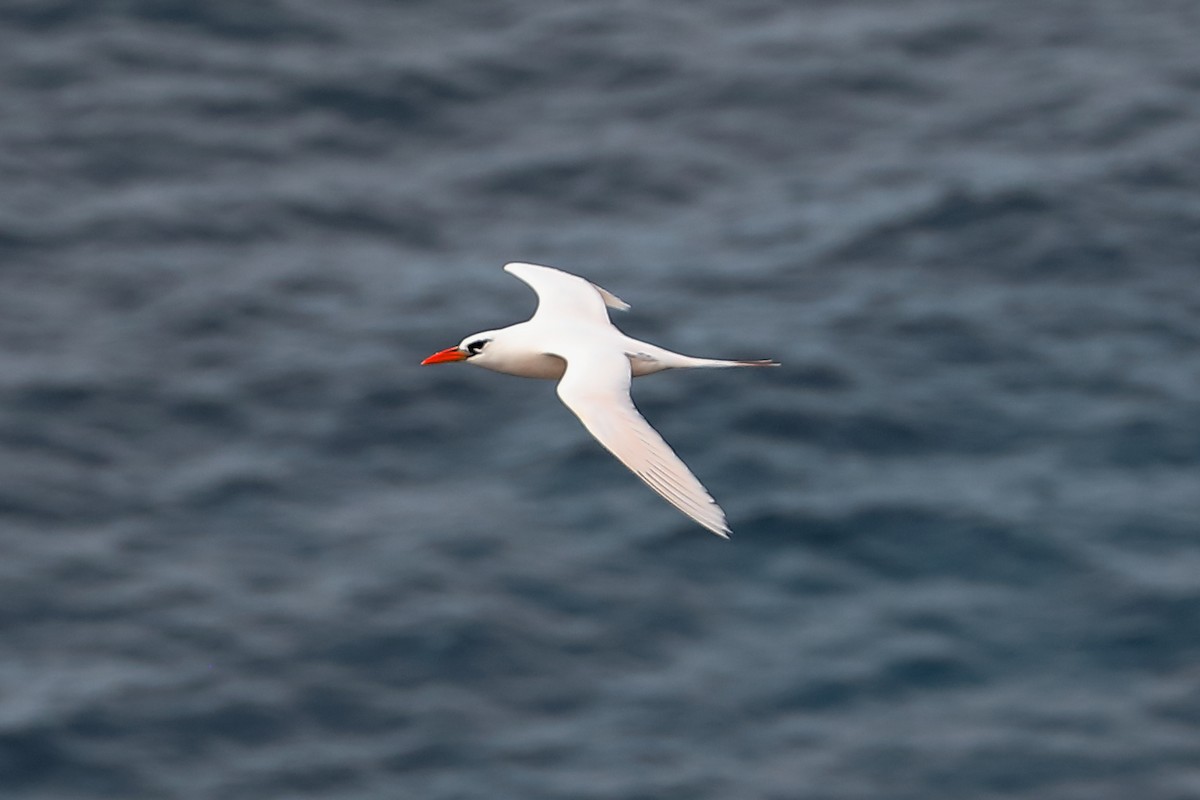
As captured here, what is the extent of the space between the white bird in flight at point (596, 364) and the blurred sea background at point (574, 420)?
8010 mm

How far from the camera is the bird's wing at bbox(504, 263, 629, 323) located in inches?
711

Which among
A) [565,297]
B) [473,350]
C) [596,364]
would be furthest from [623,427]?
[565,297]

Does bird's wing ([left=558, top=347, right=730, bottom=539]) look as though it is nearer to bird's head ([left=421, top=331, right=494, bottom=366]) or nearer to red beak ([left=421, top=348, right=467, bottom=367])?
bird's head ([left=421, top=331, right=494, bottom=366])

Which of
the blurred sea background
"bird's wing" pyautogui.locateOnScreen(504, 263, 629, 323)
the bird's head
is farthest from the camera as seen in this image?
the blurred sea background

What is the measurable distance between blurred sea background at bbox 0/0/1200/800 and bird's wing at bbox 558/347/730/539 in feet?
31.9

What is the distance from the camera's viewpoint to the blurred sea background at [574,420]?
83.3 ft

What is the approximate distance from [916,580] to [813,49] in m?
10.0

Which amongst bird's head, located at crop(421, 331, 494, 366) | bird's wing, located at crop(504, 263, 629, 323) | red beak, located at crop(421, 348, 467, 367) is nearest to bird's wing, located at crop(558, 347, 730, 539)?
bird's head, located at crop(421, 331, 494, 366)

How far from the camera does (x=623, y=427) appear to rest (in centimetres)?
1530

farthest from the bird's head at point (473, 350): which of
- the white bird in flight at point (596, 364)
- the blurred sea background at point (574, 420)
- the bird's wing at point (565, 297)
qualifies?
the blurred sea background at point (574, 420)

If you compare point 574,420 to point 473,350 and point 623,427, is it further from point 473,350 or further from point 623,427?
point 623,427

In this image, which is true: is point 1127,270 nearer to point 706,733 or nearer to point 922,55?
point 922,55

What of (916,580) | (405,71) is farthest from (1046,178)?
(405,71)

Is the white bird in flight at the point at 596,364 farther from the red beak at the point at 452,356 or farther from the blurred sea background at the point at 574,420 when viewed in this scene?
the blurred sea background at the point at 574,420
